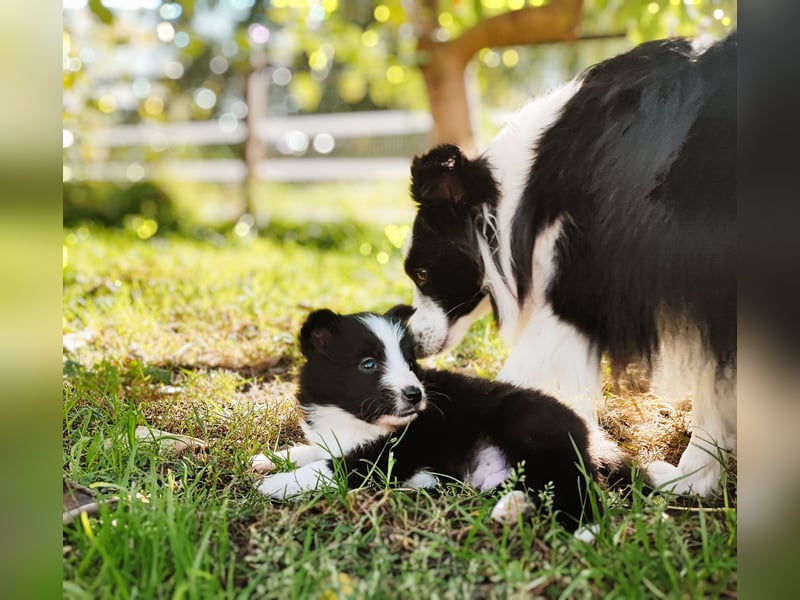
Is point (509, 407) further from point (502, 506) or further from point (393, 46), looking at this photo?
point (393, 46)

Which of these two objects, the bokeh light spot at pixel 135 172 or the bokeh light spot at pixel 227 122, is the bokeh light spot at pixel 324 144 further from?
the bokeh light spot at pixel 135 172

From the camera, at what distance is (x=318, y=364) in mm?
2840

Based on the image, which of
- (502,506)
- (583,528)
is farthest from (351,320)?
(583,528)

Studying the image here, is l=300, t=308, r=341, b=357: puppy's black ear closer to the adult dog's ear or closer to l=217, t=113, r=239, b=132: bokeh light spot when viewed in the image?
the adult dog's ear

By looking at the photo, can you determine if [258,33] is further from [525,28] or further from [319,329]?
[319,329]

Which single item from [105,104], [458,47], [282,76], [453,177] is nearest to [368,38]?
[458,47]

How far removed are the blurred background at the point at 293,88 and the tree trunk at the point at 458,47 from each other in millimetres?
13

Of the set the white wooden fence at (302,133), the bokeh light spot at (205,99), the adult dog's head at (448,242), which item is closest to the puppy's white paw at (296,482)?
the adult dog's head at (448,242)

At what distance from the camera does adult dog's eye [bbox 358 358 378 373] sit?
2734mm

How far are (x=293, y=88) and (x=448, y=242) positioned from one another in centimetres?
891

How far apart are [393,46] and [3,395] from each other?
7564 millimetres

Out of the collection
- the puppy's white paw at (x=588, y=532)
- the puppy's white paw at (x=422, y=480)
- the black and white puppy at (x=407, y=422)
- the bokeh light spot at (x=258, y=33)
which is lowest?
the puppy's white paw at (x=588, y=532)

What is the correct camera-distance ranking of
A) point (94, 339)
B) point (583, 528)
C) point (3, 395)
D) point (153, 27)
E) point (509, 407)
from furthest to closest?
point (153, 27), point (94, 339), point (509, 407), point (583, 528), point (3, 395)

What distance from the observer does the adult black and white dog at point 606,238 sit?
2.59 metres
